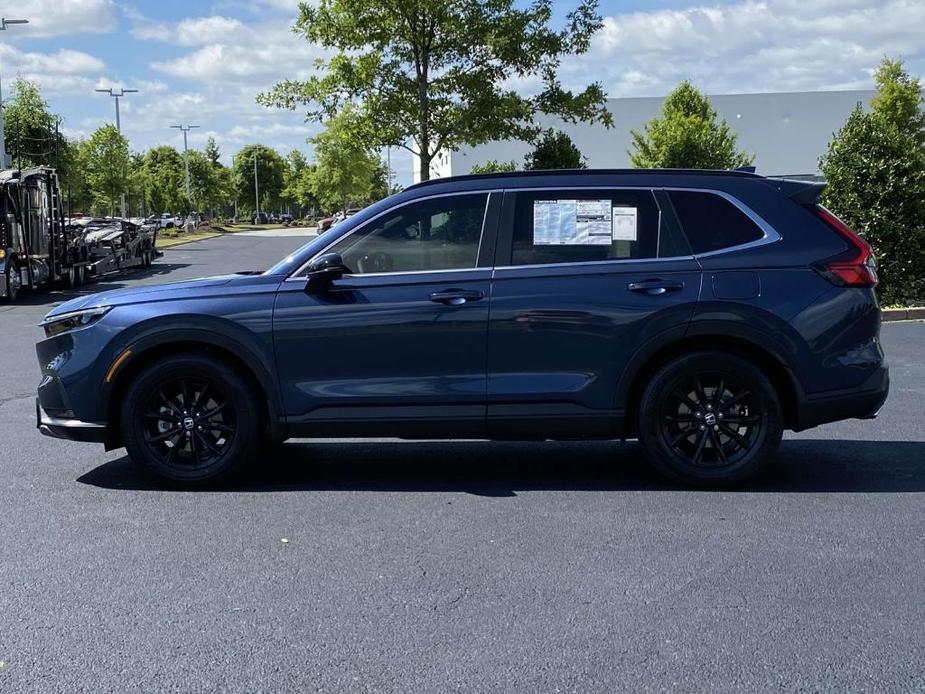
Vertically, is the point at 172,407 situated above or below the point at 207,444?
above

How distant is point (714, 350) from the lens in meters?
6.03

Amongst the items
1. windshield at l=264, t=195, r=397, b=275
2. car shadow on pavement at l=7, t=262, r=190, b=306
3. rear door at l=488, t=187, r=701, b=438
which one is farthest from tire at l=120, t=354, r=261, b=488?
car shadow on pavement at l=7, t=262, r=190, b=306

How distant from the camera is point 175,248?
46000mm

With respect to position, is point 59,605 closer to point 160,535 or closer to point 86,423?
point 160,535

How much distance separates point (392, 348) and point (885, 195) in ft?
36.6

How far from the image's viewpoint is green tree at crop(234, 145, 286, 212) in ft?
382

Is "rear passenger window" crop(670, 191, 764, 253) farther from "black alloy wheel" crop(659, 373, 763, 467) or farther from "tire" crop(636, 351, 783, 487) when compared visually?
"black alloy wheel" crop(659, 373, 763, 467)

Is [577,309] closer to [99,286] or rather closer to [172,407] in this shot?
[172,407]

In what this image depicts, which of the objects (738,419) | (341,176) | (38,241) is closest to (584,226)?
(738,419)

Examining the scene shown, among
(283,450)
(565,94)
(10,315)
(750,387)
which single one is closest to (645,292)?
(750,387)

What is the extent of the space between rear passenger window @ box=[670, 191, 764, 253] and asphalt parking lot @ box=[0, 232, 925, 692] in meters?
1.44

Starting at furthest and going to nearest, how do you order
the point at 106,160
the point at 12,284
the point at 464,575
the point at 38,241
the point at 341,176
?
the point at 341,176
the point at 106,160
the point at 38,241
the point at 12,284
the point at 464,575

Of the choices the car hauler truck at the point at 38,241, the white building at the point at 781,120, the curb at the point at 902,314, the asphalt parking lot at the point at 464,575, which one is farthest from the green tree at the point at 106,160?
the asphalt parking lot at the point at 464,575

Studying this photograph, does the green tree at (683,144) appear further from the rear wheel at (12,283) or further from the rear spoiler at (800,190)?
the rear spoiler at (800,190)
